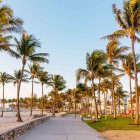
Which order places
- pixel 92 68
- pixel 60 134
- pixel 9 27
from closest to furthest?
pixel 60 134
pixel 9 27
pixel 92 68

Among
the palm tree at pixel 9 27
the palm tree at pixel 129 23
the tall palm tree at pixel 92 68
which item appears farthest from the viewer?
the tall palm tree at pixel 92 68

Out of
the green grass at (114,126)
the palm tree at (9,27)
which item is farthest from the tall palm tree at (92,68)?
the palm tree at (9,27)

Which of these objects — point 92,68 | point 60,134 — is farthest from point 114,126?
point 92,68

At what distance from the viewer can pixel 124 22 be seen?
94.6 ft

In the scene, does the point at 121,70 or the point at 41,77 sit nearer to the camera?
the point at 121,70

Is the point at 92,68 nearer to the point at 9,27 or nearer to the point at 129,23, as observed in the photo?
the point at 129,23

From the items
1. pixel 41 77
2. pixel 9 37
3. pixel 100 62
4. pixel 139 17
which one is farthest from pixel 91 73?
pixel 41 77

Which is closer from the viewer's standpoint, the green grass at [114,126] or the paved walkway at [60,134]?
the paved walkway at [60,134]

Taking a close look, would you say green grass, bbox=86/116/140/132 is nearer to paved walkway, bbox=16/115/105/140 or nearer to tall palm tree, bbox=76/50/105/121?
paved walkway, bbox=16/115/105/140

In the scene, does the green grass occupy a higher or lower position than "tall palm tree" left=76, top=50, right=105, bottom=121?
lower

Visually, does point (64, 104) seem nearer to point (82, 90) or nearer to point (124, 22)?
point (82, 90)

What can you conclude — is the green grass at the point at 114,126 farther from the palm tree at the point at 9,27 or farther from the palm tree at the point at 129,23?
the palm tree at the point at 9,27

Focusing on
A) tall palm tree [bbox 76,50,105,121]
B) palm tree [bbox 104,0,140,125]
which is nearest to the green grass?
palm tree [bbox 104,0,140,125]

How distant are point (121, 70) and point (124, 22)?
17681 millimetres
